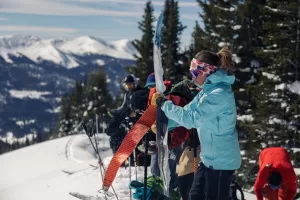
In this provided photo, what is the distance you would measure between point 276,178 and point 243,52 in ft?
42.2

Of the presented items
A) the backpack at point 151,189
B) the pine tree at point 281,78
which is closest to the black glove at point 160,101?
the backpack at point 151,189

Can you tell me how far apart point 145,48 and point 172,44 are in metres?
2.37

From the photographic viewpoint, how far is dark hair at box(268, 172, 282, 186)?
4754 millimetres

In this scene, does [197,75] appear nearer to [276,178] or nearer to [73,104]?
[276,178]

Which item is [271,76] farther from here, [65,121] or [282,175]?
[65,121]

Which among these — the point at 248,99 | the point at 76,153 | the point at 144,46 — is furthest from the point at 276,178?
the point at 144,46

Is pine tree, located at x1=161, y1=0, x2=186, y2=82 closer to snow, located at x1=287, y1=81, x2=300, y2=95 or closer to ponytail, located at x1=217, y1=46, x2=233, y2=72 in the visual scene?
A: snow, located at x1=287, y1=81, x2=300, y2=95

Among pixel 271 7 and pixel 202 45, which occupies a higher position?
pixel 271 7

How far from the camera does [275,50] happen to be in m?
12.6

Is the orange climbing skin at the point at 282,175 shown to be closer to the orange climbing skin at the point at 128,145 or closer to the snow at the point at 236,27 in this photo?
the orange climbing skin at the point at 128,145

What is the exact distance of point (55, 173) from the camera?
11914 millimetres

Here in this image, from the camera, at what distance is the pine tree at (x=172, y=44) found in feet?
103

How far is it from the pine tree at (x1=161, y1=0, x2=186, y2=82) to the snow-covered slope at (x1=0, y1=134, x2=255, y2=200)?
871 centimetres

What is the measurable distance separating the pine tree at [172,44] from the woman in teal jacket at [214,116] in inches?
1038
